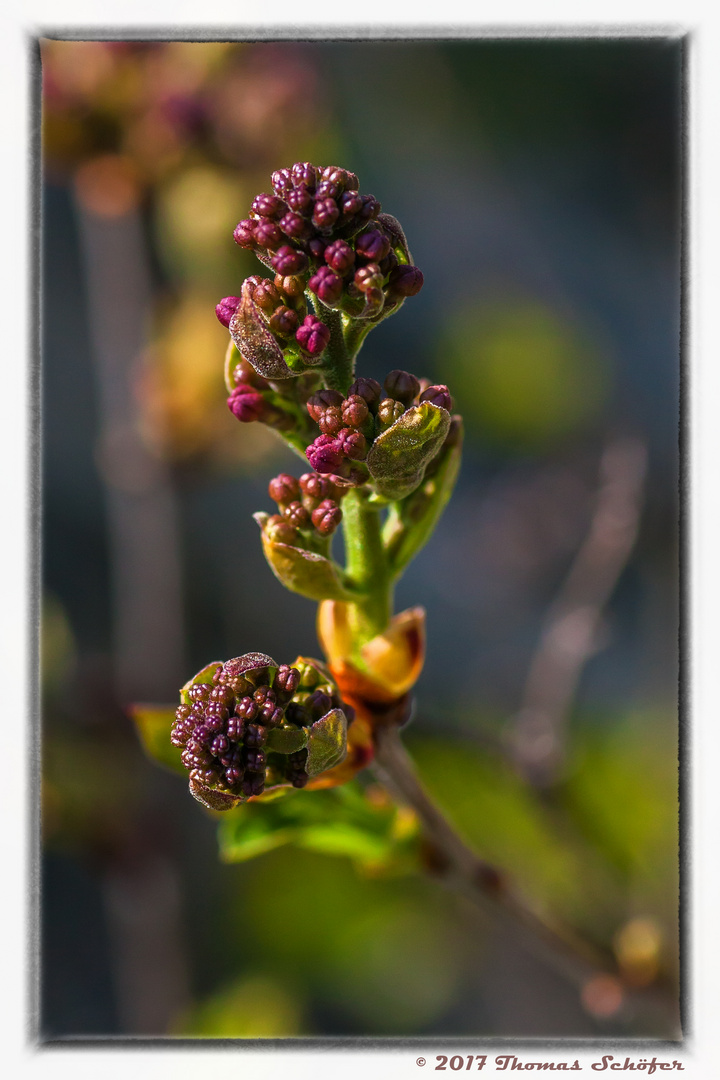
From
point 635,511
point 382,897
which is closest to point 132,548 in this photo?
point 382,897

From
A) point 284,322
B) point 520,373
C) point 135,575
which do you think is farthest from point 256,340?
point 520,373

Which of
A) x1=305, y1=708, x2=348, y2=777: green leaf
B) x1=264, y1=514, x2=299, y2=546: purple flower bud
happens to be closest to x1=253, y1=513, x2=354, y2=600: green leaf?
x1=264, y1=514, x2=299, y2=546: purple flower bud

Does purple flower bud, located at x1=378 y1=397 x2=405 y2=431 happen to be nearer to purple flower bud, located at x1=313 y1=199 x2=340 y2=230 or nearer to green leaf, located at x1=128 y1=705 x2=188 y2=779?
purple flower bud, located at x1=313 y1=199 x2=340 y2=230

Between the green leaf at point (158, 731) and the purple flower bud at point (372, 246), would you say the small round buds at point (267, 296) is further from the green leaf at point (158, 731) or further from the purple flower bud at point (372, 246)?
the green leaf at point (158, 731)

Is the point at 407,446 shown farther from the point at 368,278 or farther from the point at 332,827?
the point at 332,827

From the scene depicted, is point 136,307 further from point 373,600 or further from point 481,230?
point 373,600

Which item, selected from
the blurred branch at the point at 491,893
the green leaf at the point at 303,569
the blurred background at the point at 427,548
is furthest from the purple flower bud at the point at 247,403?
the blurred background at the point at 427,548

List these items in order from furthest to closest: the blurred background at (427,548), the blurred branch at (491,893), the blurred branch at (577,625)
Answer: the blurred background at (427,548)
the blurred branch at (577,625)
the blurred branch at (491,893)
